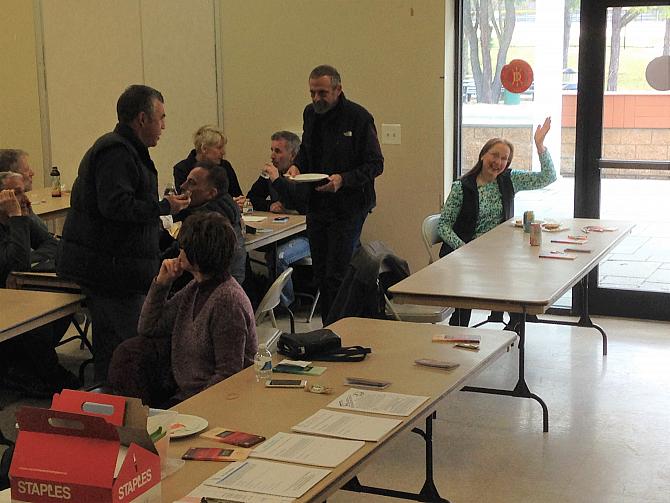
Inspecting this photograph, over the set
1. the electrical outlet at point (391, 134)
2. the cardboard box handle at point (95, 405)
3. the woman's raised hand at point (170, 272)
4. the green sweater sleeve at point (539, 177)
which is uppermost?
the electrical outlet at point (391, 134)

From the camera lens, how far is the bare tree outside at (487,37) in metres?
6.99

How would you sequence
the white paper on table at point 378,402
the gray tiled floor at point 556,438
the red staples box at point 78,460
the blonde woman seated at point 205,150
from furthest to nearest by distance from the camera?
the blonde woman seated at point 205,150 < the gray tiled floor at point 556,438 < the white paper on table at point 378,402 < the red staples box at point 78,460

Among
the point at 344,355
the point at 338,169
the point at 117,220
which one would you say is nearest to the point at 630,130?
the point at 338,169

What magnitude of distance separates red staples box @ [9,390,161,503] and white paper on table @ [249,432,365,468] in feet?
1.45

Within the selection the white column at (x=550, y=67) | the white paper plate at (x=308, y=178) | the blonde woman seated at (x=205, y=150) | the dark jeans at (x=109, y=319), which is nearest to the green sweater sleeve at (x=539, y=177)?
the white column at (x=550, y=67)

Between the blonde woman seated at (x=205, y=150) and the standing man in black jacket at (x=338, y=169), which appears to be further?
the blonde woman seated at (x=205, y=150)

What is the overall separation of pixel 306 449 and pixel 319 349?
0.87 meters

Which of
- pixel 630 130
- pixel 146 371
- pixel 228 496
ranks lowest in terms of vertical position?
pixel 146 371

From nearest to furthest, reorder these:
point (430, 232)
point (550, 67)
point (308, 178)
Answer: point (308, 178) → point (430, 232) → point (550, 67)

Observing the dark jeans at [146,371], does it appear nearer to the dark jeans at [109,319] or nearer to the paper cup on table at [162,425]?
the dark jeans at [109,319]

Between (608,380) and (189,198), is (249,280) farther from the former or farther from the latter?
(608,380)

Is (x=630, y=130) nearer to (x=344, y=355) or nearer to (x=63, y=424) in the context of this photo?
(x=344, y=355)

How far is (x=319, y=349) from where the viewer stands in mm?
3389

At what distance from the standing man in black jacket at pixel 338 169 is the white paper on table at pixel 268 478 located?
339cm
